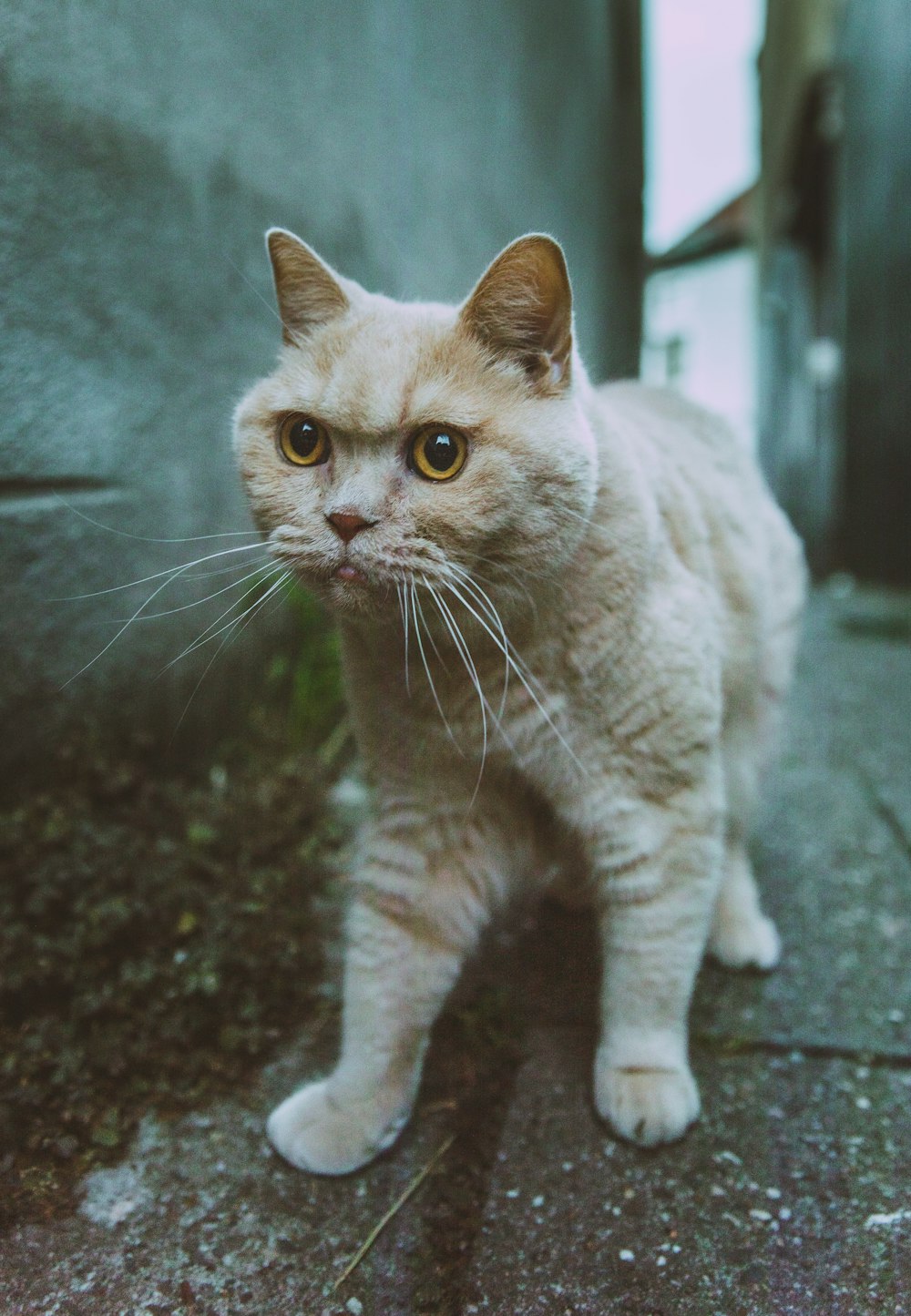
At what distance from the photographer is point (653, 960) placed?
4.80ft

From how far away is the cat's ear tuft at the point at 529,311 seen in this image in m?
1.20

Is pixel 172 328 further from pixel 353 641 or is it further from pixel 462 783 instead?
pixel 462 783

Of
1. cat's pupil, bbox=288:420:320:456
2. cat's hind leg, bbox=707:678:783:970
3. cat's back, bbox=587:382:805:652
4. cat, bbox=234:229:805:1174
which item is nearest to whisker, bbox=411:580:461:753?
cat, bbox=234:229:805:1174

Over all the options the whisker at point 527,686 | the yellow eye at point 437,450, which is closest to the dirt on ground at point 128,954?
the whisker at point 527,686

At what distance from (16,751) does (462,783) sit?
881mm

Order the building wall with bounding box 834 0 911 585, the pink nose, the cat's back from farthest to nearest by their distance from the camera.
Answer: the building wall with bounding box 834 0 911 585, the cat's back, the pink nose

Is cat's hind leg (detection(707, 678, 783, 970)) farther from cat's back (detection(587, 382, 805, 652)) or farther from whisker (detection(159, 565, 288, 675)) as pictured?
whisker (detection(159, 565, 288, 675))

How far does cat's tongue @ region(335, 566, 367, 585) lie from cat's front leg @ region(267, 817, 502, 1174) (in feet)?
1.50

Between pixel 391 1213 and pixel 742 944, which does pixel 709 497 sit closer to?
pixel 742 944

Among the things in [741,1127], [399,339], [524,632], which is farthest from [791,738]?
[399,339]

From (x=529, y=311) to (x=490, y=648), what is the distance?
444 millimetres

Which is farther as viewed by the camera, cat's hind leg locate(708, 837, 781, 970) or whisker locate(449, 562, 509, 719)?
cat's hind leg locate(708, 837, 781, 970)

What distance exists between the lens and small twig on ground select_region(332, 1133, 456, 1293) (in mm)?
1207

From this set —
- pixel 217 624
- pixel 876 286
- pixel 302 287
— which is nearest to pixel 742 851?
pixel 217 624
